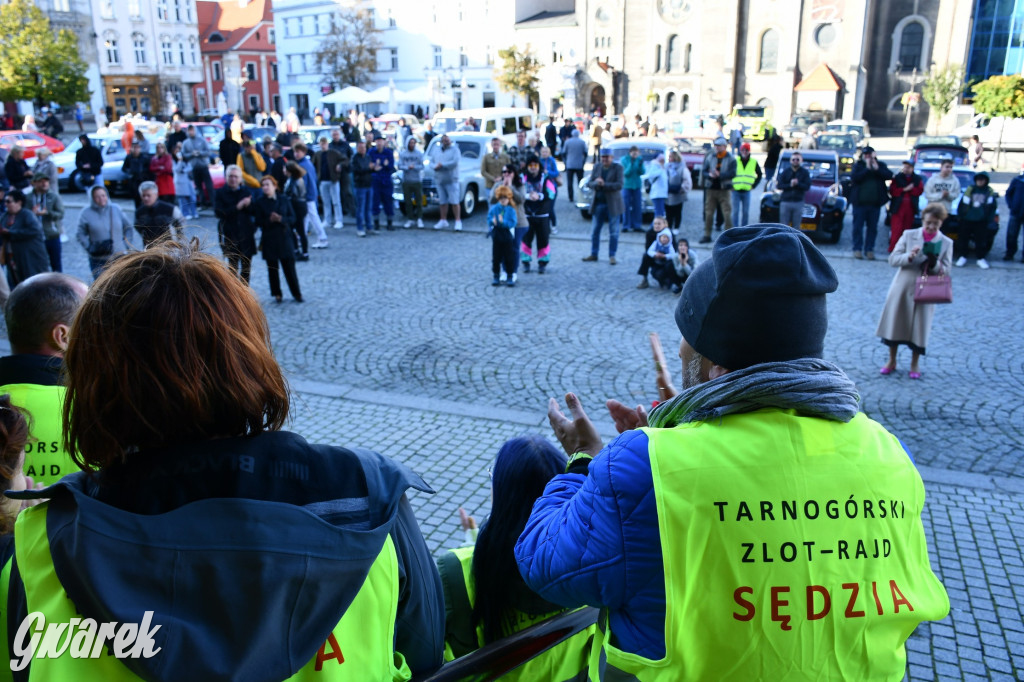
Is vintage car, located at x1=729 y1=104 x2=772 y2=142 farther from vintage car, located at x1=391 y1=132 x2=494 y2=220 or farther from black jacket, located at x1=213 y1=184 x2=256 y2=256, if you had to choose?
black jacket, located at x1=213 y1=184 x2=256 y2=256

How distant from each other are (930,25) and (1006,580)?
51504 mm

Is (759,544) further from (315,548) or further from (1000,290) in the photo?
(1000,290)

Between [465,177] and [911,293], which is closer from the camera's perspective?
[911,293]

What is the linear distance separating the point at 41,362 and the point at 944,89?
158 feet

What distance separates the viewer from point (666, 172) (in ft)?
48.4

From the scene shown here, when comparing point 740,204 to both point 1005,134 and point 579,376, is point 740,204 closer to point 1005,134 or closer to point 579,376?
point 579,376

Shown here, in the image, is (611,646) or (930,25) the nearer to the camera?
(611,646)

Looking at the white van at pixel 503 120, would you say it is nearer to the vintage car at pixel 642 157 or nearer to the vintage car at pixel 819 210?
the vintage car at pixel 642 157

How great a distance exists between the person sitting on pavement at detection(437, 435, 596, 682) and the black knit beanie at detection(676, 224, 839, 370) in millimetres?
988

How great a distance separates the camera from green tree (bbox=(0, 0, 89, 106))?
3997cm

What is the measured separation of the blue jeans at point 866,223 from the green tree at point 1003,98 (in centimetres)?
2319

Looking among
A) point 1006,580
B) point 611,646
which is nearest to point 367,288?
point 1006,580

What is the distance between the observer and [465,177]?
17.7 meters

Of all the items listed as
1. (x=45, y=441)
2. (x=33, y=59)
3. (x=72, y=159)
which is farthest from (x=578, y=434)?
(x=33, y=59)
